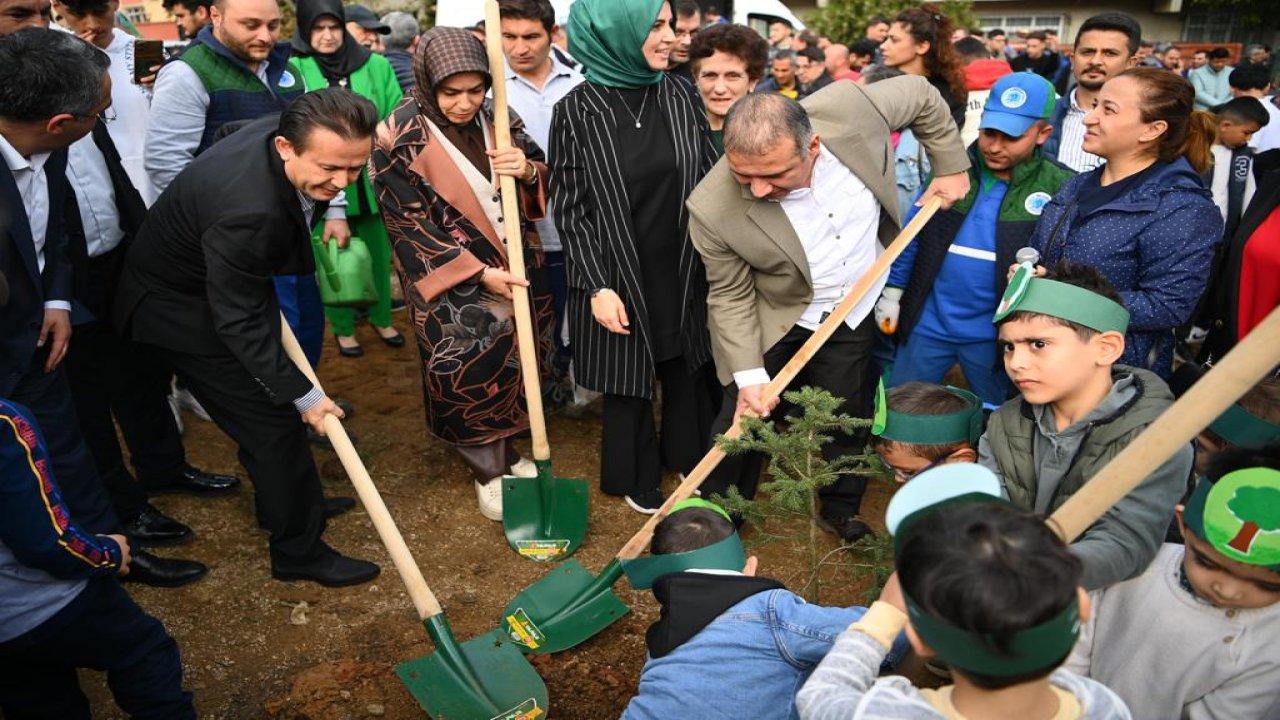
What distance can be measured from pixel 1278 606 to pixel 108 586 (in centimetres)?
272

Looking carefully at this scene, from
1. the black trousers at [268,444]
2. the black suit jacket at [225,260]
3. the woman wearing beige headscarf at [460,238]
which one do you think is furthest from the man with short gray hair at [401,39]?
the black trousers at [268,444]

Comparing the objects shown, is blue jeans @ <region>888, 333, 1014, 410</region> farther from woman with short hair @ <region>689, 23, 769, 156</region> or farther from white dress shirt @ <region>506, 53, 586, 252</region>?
white dress shirt @ <region>506, 53, 586, 252</region>

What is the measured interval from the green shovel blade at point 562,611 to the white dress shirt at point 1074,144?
2.95 m

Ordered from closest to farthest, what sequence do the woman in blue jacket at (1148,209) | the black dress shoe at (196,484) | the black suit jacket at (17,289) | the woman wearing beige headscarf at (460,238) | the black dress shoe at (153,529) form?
the black suit jacket at (17,289)
the woman in blue jacket at (1148,209)
the woman wearing beige headscarf at (460,238)
the black dress shoe at (153,529)
the black dress shoe at (196,484)

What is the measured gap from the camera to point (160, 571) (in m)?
3.29

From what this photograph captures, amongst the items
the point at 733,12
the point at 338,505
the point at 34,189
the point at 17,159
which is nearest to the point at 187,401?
the point at 338,505

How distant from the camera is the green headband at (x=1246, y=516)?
5.49 ft

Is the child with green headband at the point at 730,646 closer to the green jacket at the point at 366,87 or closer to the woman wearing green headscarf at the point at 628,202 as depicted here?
the woman wearing green headscarf at the point at 628,202

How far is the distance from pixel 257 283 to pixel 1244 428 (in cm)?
294

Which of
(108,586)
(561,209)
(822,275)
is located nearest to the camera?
(108,586)

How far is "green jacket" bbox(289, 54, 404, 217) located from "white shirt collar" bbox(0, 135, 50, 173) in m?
2.19

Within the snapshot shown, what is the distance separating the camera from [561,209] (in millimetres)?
3477

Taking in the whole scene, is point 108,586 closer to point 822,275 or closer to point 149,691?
point 149,691

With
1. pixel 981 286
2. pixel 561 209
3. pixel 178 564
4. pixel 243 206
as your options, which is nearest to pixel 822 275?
pixel 981 286
